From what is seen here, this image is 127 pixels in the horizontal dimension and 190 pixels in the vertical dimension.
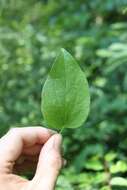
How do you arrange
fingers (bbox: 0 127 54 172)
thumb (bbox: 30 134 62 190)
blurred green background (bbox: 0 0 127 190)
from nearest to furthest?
1. thumb (bbox: 30 134 62 190)
2. fingers (bbox: 0 127 54 172)
3. blurred green background (bbox: 0 0 127 190)

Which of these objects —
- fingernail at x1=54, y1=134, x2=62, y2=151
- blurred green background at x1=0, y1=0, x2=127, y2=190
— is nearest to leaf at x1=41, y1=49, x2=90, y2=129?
fingernail at x1=54, y1=134, x2=62, y2=151

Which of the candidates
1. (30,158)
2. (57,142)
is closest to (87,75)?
(30,158)

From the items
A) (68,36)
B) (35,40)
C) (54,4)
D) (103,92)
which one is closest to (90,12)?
(54,4)

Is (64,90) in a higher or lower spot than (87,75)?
higher

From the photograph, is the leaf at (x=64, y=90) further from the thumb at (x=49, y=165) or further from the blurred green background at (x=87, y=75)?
the blurred green background at (x=87, y=75)

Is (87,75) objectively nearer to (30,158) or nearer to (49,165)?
(30,158)

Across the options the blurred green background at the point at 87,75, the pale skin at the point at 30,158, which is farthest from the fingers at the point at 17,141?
the blurred green background at the point at 87,75

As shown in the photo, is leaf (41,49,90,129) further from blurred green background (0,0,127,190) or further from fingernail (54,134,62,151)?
blurred green background (0,0,127,190)
